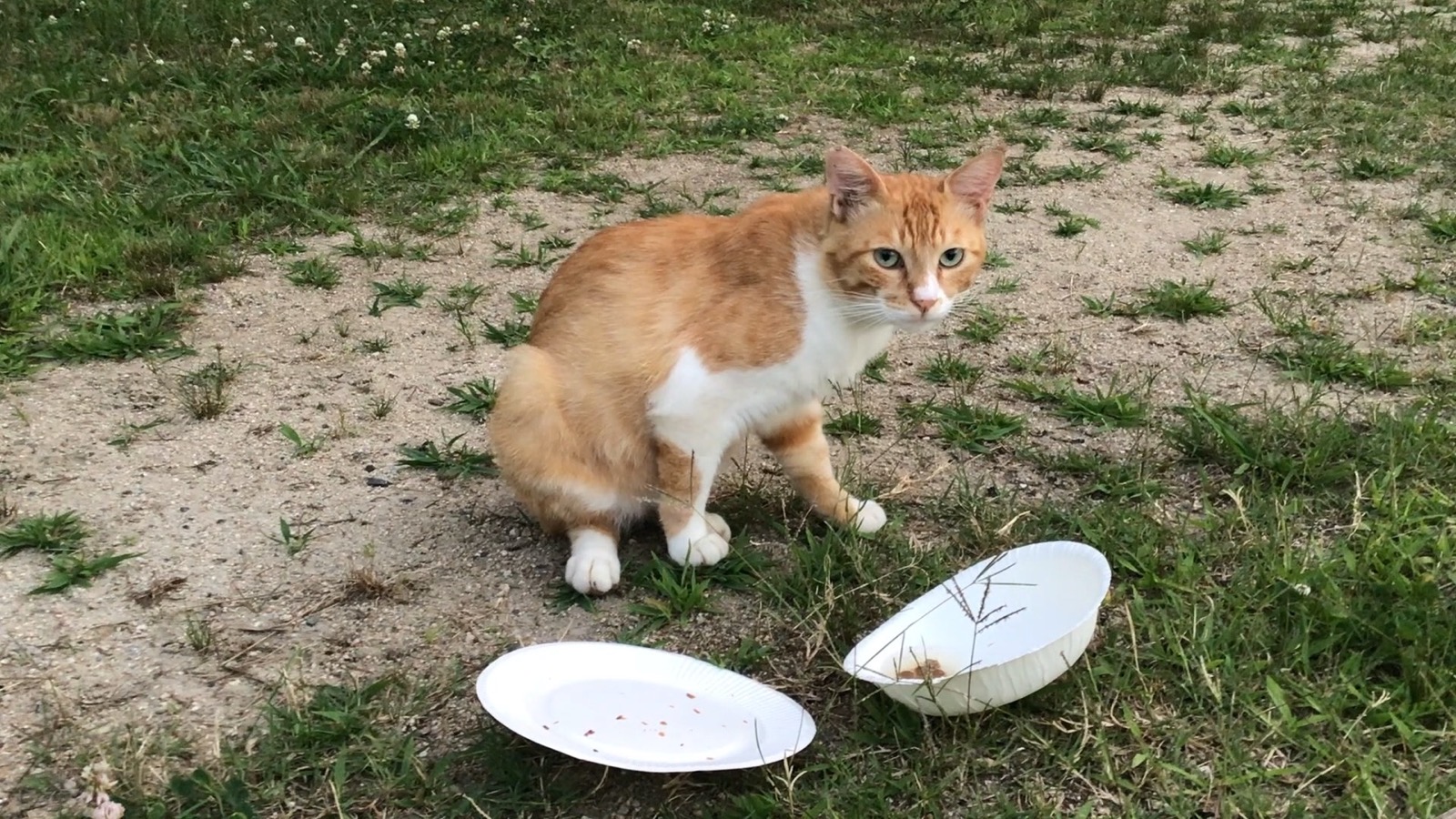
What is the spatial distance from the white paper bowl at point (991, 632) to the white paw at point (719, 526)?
0.59 metres

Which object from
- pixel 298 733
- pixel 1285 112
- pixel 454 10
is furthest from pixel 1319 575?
pixel 454 10

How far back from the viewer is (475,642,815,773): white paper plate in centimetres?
167

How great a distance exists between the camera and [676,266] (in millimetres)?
2381

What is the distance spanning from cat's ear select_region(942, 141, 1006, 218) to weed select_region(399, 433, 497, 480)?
1509mm

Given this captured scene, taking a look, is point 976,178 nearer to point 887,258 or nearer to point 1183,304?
point 887,258

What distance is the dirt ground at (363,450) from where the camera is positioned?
2105 millimetres

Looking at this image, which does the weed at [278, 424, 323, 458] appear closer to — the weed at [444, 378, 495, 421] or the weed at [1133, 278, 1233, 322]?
the weed at [444, 378, 495, 421]

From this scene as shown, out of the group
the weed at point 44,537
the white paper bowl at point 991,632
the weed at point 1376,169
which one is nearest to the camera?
the white paper bowl at point 991,632

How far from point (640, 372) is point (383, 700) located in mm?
893

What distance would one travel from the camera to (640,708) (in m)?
1.83

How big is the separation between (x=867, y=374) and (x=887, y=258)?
1158 millimetres

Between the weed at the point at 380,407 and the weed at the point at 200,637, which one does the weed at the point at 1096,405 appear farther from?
the weed at the point at 200,637

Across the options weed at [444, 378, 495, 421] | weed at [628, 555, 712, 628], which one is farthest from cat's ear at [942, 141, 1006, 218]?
weed at [444, 378, 495, 421]

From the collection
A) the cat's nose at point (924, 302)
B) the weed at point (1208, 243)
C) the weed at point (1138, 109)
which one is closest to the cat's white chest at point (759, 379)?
the cat's nose at point (924, 302)
